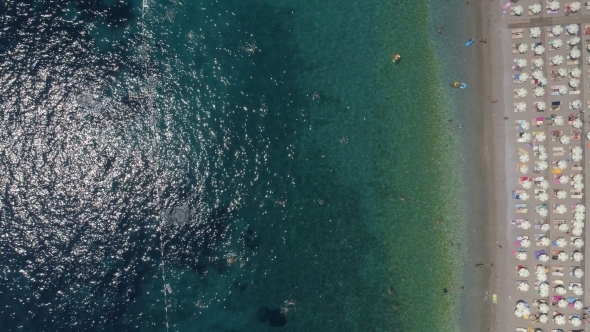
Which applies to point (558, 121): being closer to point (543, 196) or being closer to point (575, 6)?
point (543, 196)

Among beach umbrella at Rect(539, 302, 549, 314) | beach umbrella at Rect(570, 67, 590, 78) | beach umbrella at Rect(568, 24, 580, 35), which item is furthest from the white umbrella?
beach umbrella at Rect(539, 302, 549, 314)

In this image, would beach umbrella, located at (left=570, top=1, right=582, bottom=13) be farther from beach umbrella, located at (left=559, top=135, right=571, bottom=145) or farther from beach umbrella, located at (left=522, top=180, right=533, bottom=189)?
beach umbrella, located at (left=522, top=180, right=533, bottom=189)

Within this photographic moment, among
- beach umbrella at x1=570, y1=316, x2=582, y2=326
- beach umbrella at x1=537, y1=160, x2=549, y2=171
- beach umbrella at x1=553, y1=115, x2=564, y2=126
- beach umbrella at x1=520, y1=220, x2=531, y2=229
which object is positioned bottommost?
beach umbrella at x1=570, y1=316, x2=582, y2=326

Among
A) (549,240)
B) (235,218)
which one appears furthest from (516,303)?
(235,218)

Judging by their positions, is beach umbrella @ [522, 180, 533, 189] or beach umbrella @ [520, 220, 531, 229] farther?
beach umbrella @ [522, 180, 533, 189]

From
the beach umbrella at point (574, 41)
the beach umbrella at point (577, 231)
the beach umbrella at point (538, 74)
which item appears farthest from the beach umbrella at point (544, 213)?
the beach umbrella at point (574, 41)

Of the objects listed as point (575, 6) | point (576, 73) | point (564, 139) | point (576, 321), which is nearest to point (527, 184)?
point (564, 139)

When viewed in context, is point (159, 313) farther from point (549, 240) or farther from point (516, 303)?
point (549, 240)

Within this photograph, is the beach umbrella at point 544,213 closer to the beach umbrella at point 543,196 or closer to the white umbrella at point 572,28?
the beach umbrella at point 543,196
